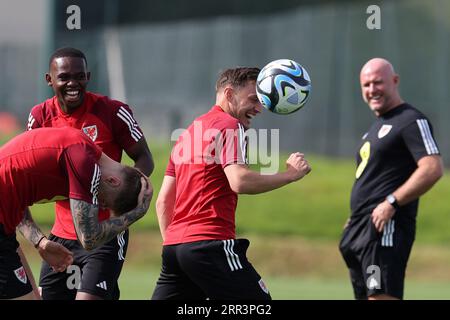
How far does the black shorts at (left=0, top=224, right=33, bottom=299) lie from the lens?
6789 mm

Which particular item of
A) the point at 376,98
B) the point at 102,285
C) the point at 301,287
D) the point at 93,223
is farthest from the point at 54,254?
the point at 301,287

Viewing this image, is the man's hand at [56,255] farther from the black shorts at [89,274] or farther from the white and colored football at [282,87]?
the white and colored football at [282,87]

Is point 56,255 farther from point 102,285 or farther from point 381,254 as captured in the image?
point 381,254

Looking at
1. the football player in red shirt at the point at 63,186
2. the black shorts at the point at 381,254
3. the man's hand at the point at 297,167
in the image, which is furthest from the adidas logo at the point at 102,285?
the black shorts at the point at 381,254

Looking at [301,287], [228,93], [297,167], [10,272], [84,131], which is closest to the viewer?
[10,272]

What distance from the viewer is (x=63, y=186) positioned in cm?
671

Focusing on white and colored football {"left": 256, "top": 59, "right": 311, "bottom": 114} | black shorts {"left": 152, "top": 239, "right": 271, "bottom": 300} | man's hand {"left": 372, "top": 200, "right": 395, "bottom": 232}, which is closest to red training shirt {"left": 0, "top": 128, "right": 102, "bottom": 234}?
black shorts {"left": 152, "top": 239, "right": 271, "bottom": 300}

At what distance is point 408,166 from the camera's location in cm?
976

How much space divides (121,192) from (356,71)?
784 inches

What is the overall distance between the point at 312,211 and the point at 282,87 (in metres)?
14.4

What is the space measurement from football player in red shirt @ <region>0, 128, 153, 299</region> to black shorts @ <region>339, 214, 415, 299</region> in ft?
11.4

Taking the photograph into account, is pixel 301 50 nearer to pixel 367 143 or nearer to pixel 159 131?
pixel 159 131

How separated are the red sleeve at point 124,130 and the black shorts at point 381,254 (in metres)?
2.48

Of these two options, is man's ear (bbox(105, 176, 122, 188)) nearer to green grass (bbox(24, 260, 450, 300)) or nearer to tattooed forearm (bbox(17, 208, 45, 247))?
tattooed forearm (bbox(17, 208, 45, 247))
